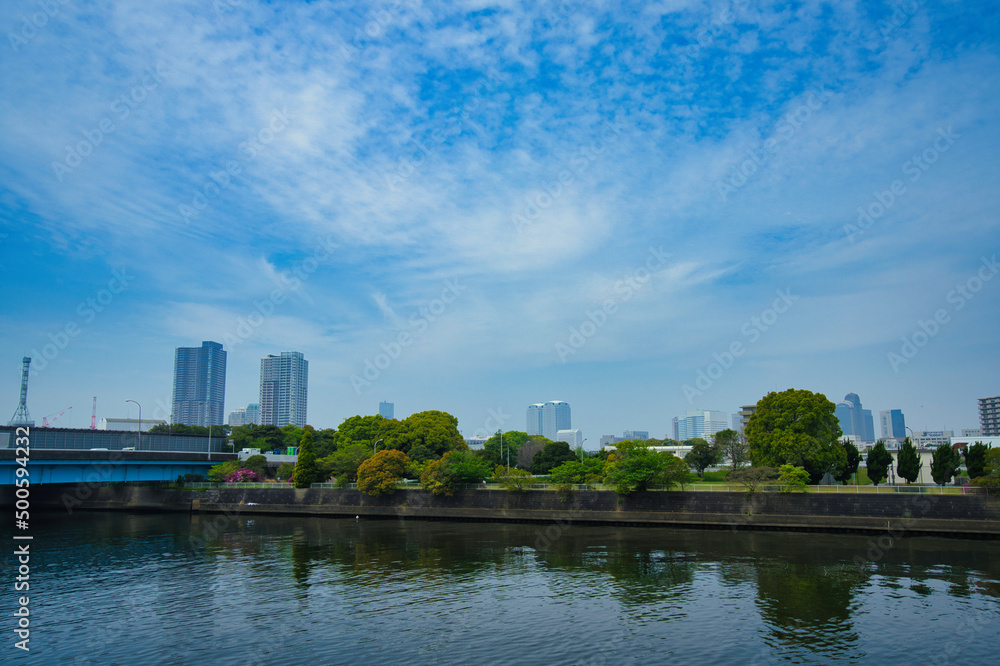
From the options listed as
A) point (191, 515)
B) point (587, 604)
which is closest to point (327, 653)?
point (587, 604)

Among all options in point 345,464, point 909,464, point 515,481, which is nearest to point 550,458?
point 515,481

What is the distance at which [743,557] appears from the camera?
38.0 m

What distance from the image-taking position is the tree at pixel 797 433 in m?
57.9

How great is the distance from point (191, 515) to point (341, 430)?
30.9 m

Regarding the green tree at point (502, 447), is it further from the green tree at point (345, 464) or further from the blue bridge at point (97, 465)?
the blue bridge at point (97, 465)

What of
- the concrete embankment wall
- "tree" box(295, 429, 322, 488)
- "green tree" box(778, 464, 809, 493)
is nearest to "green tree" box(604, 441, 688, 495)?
the concrete embankment wall

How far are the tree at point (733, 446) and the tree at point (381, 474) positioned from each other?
49.5 metres

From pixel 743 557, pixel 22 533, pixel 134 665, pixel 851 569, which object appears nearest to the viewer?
pixel 134 665

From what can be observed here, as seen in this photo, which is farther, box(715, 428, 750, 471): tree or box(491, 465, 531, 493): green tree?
box(715, 428, 750, 471): tree

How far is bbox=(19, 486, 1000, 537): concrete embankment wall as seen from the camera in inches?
1810

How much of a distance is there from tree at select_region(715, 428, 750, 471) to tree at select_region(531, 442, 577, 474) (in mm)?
25017

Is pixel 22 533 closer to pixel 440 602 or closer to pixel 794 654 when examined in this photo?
pixel 440 602

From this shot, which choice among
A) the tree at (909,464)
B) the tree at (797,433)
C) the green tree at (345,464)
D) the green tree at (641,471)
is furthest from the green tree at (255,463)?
the tree at (909,464)

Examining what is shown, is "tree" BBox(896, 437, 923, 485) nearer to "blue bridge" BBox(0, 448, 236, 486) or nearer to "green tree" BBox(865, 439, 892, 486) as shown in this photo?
"green tree" BBox(865, 439, 892, 486)
